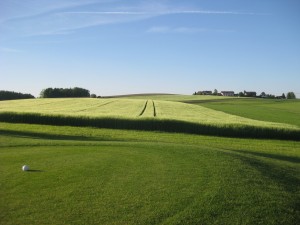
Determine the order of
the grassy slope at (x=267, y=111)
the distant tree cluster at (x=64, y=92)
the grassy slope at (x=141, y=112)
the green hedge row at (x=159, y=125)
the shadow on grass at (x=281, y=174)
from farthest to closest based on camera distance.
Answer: the distant tree cluster at (x=64, y=92), the grassy slope at (x=267, y=111), the grassy slope at (x=141, y=112), the green hedge row at (x=159, y=125), the shadow on grass at (x=281, y=174)

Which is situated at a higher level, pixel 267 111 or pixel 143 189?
pixel 143 189

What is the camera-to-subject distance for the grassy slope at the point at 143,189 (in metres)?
7.87

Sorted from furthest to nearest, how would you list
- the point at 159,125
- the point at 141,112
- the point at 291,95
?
1. the point at 291,95
2. the point at 141,112
3. the point at 159,125

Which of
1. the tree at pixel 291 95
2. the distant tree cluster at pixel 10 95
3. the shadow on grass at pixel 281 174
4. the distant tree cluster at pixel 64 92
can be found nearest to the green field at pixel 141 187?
the shadow on grass at pixel 281 174

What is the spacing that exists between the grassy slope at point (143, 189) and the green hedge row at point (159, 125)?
16324mm

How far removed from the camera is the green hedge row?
100.0ft

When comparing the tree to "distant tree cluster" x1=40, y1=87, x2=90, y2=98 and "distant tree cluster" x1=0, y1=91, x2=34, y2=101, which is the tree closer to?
"distant tree cluster" x1=40, y1=87, x2=90, y2=98

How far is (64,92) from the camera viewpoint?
11250cm

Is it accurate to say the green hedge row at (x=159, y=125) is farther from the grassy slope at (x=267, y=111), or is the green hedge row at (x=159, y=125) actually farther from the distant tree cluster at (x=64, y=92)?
the distant tree cluster at (x=64, y=92)

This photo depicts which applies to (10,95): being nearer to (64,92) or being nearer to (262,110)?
(64,92)

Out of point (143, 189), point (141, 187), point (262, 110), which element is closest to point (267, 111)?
point (262, 110)

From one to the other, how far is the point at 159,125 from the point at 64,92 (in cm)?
8463

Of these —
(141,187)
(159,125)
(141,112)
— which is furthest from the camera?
(141,112)

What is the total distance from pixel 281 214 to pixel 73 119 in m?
27.7
